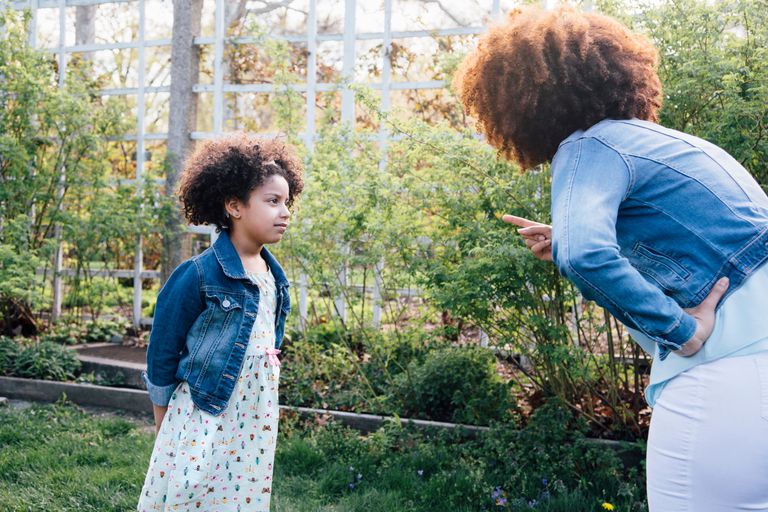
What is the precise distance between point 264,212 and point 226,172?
0.21m

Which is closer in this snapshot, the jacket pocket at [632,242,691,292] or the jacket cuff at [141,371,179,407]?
the jacket pocket at [632,242,691,292]

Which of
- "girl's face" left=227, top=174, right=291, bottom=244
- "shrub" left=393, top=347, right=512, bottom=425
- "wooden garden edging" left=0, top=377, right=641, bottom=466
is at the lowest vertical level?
"wooden garden edging" left=0, top=377, right=641, bottom=466

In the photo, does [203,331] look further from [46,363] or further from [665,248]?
[46,363]

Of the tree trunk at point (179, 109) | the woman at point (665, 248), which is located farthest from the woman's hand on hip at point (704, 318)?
the tree trunk at point (179, 109)

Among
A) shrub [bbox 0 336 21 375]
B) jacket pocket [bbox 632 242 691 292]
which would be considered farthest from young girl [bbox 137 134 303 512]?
shrub [bbox 0 336 21 375]

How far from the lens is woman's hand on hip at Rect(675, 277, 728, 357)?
1.56m

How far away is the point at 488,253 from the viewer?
3.54 m

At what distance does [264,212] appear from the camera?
104 inches

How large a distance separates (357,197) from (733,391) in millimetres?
3236

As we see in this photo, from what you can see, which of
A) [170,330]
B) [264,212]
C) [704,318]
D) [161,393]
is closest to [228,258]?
[264,212]

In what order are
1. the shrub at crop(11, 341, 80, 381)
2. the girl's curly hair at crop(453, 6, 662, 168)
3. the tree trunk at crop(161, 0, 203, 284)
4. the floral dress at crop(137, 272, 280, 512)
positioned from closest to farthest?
the girl's curly hair at crop(453, 6, 662, 168), the floral dress at crop(137, 272, 280, 512), the shrub at crop(11, 341, 80, 381), the tree trunk at crop(161, 0, 203, 284)

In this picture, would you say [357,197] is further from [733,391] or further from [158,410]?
[733,391]

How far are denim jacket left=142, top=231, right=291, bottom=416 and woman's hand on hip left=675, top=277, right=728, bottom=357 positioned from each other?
4.68 ft

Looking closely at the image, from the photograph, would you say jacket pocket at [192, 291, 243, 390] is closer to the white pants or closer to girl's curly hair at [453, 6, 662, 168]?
girl's curly hair at [453, 6, 662, 168]
